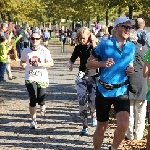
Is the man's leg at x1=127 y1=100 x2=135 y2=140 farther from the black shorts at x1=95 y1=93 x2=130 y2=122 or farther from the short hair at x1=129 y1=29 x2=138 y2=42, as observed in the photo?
the black shorts at x1=95 y1=93 x2=130 y2=122

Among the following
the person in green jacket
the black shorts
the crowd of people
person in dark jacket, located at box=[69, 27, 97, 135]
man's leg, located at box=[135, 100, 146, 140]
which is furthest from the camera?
the person in green jacket

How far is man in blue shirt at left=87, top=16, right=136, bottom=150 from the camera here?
5.32m

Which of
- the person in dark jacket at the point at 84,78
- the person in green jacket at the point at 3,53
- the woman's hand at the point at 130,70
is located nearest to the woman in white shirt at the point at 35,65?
the person in dark jacket at the point at 84,78

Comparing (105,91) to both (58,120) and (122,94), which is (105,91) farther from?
(58,120)

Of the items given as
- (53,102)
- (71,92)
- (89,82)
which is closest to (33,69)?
(89,82)

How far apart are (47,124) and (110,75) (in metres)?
3.23

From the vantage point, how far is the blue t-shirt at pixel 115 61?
5328 mm

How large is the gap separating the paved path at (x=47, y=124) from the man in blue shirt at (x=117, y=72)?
4.61 ft

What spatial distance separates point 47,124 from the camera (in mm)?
8289

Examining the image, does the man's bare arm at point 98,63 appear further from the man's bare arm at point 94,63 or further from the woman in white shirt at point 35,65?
the woman in white shirt at point 35,65

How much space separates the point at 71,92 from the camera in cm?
1245

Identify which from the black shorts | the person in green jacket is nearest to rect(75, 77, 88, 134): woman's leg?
the black shorts

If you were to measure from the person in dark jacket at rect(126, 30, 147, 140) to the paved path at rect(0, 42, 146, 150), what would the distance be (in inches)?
19.3

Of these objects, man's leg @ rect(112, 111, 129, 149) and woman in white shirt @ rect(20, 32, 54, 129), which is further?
woman in white shirt @ rect(20, 32, 54, 129)
